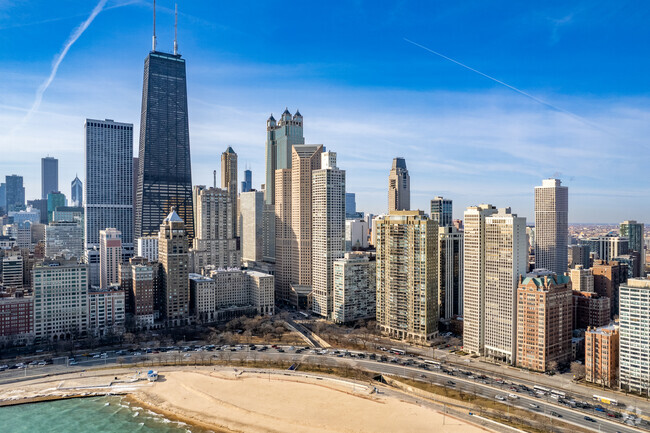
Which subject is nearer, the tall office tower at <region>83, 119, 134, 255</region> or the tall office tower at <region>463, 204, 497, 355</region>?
the tall office tower at <region>463, 204, 497, 355</region>

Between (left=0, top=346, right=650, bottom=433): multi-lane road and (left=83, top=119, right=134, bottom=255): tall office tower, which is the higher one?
(left=83, top=119, right=134, bottom=255): tall office tower

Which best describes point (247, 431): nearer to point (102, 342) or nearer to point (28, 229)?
point (102, 342)

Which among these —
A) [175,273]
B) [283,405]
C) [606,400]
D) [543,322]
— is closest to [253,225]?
[175,273]

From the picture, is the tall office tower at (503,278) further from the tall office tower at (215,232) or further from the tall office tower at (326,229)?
the tall office tower at (215,232)

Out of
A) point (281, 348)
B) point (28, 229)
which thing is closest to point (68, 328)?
point (281, 348)

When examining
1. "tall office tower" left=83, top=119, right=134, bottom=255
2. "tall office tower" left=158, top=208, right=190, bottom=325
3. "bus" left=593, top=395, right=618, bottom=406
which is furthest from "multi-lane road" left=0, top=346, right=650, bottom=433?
"tall office tower" left=83, top=119, right=134, bottom=255

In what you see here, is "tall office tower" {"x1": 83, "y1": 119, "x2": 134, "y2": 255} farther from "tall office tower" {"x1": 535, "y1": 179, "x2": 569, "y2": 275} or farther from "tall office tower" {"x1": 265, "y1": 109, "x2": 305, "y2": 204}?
"tall office tower" {"x1": 535, "y1": 179, "x2": 569, "y2": 275}

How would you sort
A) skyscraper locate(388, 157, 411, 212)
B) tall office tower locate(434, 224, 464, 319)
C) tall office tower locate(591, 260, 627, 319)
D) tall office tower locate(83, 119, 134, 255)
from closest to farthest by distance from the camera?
tall office tower locate(434, 224, 464, 319) → tall office tower locate(591, 260, 627, 319) → tall office tower locate(83, 119, 134, 255) → skyscraper locate(388, 157, 411, 212)
